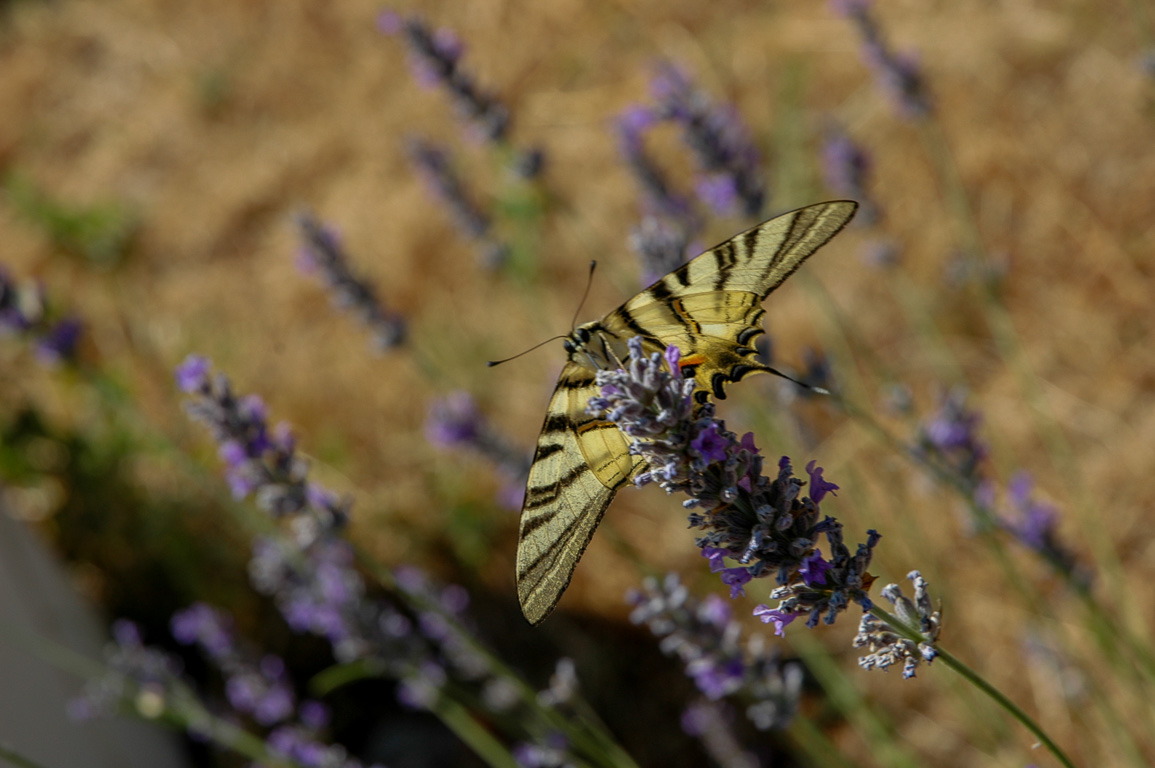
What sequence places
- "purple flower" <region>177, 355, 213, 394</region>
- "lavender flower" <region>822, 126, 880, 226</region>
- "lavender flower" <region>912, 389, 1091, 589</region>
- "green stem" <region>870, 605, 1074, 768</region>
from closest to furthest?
"green stem" <region>870, 605, 1074, 768</region> < "purple flower" <region>177, 355, 213, 394</region> < "lavender flower" <region>912, 389, 1091, 589</region> < "lavender flower" <region>822, 126, 880, 226</region>

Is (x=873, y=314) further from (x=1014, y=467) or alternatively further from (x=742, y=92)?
(x=742, y=92)

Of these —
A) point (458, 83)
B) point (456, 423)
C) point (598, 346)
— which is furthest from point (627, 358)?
point (458, 83)

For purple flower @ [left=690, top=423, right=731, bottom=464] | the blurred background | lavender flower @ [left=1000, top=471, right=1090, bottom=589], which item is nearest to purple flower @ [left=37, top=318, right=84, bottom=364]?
the blurred background

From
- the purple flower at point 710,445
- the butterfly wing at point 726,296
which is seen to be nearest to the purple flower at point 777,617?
the purple flower at point 710,445

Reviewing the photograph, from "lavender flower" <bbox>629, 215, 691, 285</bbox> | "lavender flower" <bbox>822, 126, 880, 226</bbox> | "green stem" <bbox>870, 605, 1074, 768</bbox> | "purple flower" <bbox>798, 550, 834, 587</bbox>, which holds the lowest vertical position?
"green stem" <bbox>870, 605, 1074, 768</bbox>

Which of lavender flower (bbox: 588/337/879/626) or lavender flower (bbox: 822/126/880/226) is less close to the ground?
lavender flower (bbox: 822/126/880/226)

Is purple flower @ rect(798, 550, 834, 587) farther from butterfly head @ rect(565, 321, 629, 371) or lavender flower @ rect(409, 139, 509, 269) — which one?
lavender flower @ rect(409, 139, 509, 269)
